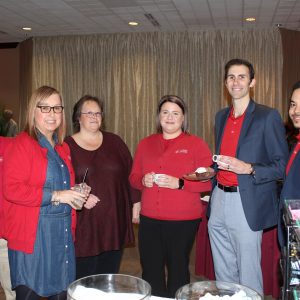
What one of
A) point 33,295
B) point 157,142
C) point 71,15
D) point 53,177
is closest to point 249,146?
point 157,142

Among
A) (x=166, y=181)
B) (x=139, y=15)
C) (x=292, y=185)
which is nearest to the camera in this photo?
(x=292, y=185)

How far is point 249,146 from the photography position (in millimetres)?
2469

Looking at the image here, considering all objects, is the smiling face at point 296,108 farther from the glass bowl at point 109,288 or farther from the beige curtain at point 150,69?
the beige curtain at point 150,69

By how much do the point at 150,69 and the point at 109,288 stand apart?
714 cm

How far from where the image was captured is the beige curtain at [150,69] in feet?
24.9

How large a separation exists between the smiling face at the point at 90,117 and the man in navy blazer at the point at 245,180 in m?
0.86

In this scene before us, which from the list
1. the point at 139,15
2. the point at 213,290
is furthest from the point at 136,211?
the point at 139,15

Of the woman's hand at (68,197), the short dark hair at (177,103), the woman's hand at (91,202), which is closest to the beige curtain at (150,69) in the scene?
the short dark hair at (177,103)

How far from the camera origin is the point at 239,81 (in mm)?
2598

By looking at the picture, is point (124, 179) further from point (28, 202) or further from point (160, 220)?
point (28, 202)

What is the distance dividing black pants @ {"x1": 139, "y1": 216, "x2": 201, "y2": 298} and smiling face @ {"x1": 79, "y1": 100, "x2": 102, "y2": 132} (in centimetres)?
72

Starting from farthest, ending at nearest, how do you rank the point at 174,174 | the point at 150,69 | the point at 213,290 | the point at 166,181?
the point at 150,69, the point at 174,174, the point at 166,181, the point at 213,290

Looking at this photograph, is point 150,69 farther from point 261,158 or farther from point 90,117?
point 261,158

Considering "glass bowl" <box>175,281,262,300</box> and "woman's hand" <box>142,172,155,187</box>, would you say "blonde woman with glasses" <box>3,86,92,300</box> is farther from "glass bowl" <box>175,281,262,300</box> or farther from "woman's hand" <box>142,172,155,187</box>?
"glass bowl" <box>175,281,262,300</box>
